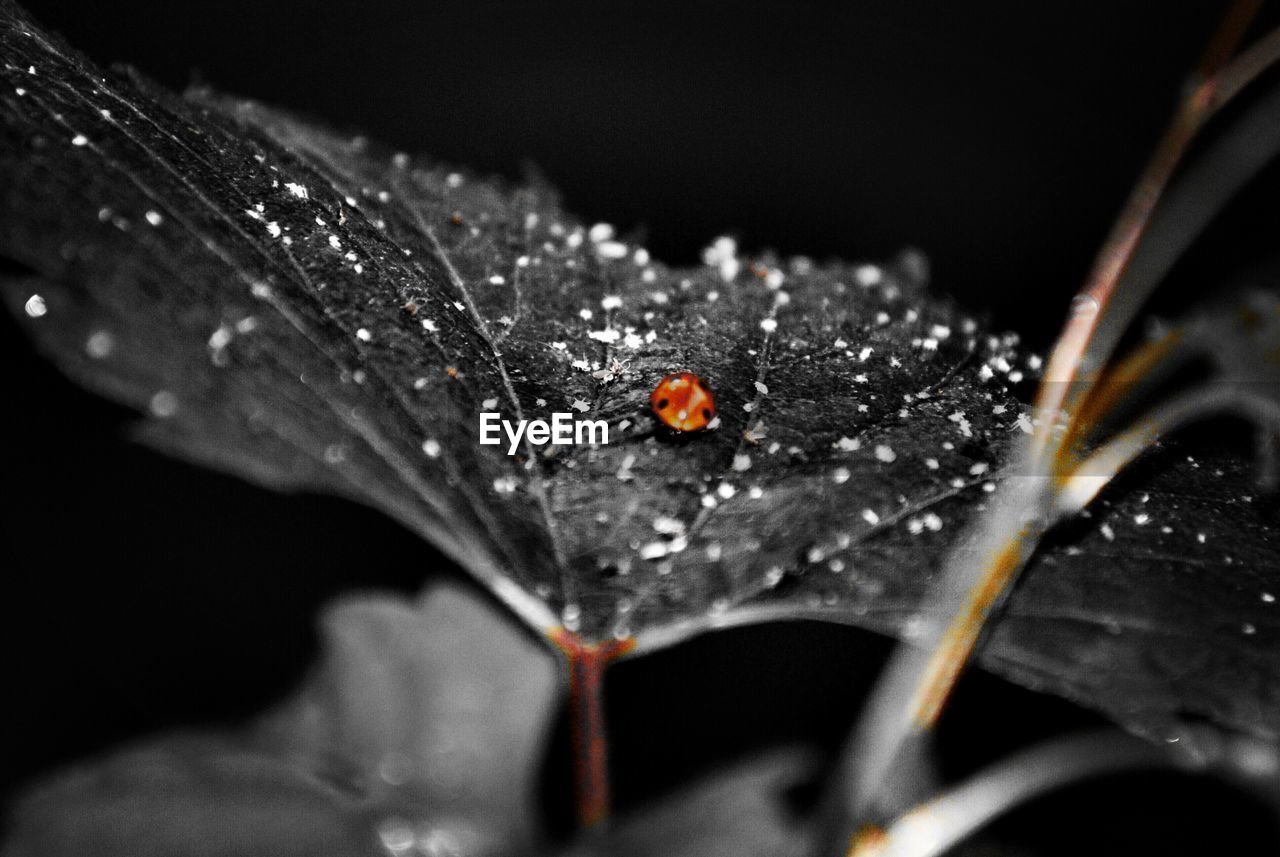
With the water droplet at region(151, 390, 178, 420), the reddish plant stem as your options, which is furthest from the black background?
the water droplet at region(151, 390, 178, 420)

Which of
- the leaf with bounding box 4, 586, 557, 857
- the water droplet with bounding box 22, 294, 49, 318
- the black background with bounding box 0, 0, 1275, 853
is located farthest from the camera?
the black background with bounding box 0, 0, 1275, 853

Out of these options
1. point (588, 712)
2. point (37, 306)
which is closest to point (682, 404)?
point (588, 712)

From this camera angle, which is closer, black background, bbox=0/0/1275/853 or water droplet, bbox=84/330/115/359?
water droplet, bbox=84/330/115/359

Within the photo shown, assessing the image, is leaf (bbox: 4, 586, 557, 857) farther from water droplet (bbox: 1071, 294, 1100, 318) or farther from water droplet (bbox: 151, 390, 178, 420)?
water droplet (bbox: 1071, 294, 1100, 318)

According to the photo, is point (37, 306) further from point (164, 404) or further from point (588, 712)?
point (588, 712)

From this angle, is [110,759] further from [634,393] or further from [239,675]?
[239,675]
